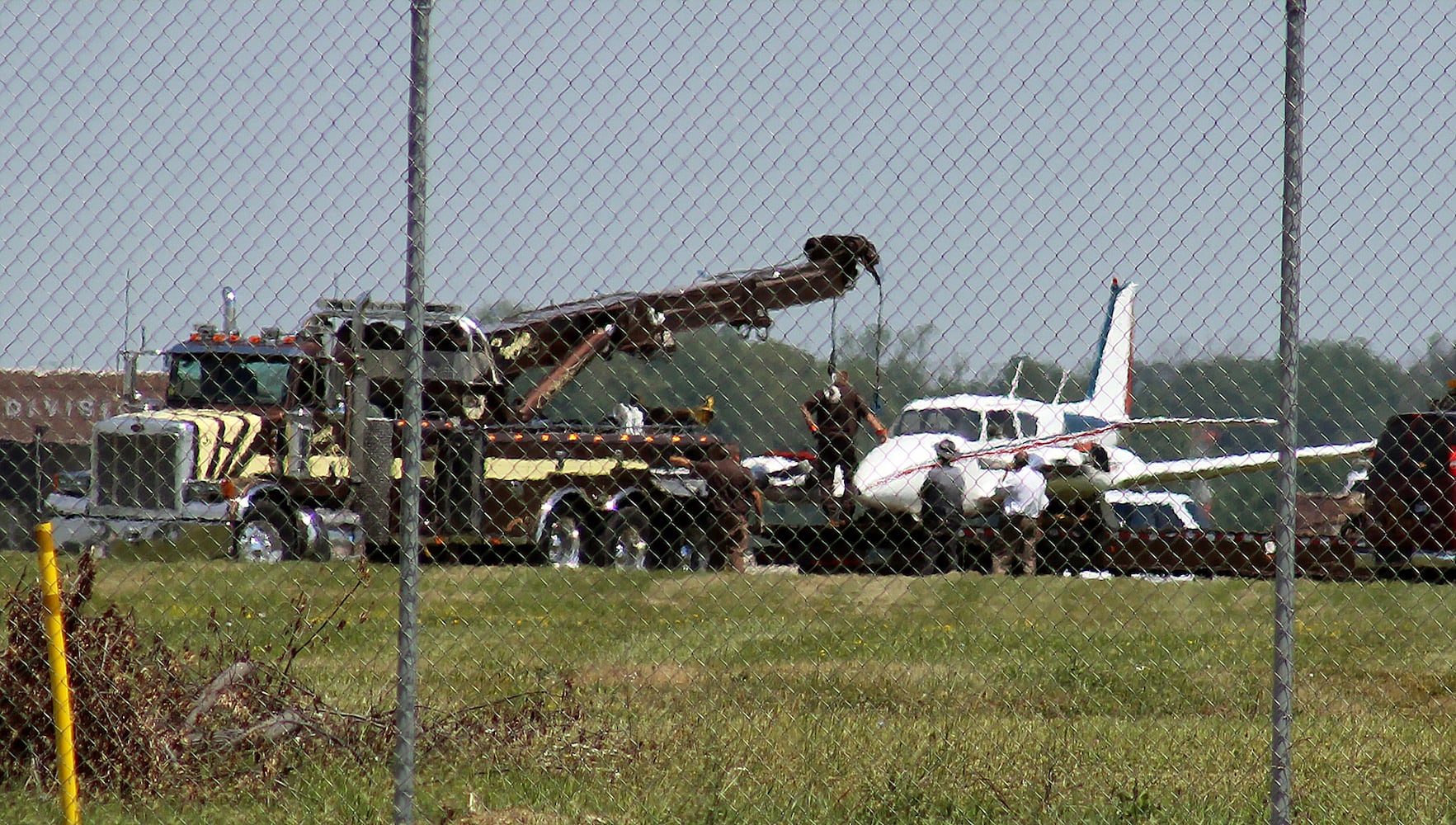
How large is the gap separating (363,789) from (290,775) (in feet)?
1.02

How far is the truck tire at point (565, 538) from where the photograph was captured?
16062 millimetres

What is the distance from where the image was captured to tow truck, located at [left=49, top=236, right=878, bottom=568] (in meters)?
14.7

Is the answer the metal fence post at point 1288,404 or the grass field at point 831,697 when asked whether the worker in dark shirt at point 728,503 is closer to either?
the grass field at point 831,697

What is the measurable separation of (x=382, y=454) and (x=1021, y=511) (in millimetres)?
7011

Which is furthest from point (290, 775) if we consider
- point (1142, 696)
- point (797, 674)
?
point (1142, 696)

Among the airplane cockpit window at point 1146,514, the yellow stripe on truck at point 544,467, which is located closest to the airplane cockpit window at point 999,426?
the airplane cockpit window at point 1146,514

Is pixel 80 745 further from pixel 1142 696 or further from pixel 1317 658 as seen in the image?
pixel 1317 658

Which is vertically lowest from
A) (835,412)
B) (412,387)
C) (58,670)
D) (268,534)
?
(268,534)

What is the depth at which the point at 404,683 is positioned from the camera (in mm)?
4098

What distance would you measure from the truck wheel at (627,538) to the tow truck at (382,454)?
0.8 inches

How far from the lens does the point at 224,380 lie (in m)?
15.5

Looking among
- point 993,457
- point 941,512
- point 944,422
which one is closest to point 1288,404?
point 941,512

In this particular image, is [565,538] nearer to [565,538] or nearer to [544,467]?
[565,538]

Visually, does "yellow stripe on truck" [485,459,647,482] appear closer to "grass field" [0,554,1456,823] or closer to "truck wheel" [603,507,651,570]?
"truck wheel" [603,507,651,570]
